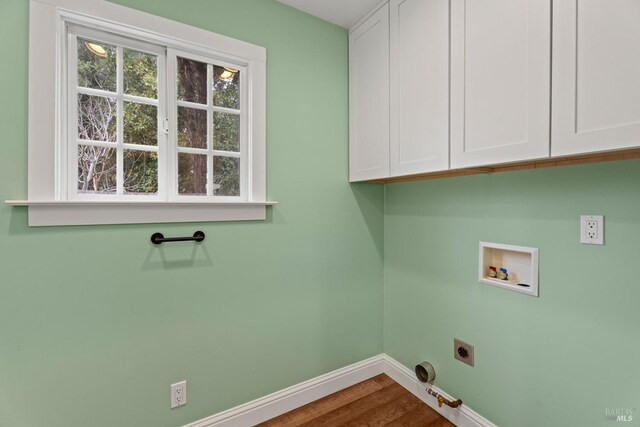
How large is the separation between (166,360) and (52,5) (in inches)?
64.2

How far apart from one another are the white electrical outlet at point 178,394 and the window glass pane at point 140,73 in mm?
1451

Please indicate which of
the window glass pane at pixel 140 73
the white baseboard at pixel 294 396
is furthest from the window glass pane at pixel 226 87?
the white baseboard at pixel 294 396

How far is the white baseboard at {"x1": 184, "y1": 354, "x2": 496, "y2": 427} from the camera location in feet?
5.24

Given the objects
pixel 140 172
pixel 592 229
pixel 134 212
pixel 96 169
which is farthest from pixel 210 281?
pixel 592 229

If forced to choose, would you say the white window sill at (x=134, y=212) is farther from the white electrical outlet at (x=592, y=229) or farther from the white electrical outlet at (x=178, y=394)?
the white electrical outlet at (x=592, y=229)

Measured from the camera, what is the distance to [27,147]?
1181 mm

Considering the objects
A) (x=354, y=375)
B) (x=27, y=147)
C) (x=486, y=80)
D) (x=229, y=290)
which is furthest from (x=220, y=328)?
(x=486, y=80)

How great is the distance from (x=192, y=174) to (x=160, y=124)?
0.93ft

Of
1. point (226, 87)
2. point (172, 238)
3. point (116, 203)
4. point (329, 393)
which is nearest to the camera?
point (116, 203)

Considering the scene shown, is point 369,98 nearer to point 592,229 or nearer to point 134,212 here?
point 592,229

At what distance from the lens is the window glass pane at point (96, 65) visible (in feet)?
4.39

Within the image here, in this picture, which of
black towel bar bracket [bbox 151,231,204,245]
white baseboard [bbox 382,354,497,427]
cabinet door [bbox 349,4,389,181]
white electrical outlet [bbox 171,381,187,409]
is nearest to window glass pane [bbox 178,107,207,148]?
black towel bar bracket [bbox 151,231,204,245]

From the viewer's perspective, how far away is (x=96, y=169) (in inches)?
A: 54.0

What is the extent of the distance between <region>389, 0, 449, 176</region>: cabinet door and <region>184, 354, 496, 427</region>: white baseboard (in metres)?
1.36
